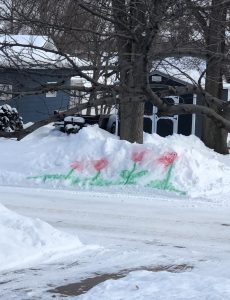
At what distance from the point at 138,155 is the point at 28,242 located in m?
7.31

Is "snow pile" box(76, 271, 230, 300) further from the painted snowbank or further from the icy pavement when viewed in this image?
the painted snowbank

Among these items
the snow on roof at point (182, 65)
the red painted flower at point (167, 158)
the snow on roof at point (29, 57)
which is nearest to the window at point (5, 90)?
the snow on roof at point (29, 57)

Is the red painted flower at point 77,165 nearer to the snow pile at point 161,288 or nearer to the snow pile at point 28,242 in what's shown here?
the snow pile at point 28,242

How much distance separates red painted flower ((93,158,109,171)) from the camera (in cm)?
1505

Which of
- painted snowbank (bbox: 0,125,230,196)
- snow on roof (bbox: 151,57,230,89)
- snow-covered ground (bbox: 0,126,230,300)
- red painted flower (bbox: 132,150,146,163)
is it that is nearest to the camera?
snow-covered ground (bbox: 0,126,230,300)

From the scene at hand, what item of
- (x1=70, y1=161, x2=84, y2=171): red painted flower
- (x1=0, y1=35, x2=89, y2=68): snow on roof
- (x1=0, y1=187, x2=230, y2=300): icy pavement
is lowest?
(x1=0, y1=187, x2=230, y2=300): icy pavement

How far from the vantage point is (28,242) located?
26.2 ft

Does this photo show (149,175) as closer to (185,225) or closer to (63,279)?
(185,225)

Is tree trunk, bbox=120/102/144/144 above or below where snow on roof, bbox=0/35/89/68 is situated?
below

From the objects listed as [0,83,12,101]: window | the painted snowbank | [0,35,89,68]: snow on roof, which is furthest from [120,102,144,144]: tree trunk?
[0,35,89,68]: snow on roof

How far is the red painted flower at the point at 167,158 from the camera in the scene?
14796 millimetres

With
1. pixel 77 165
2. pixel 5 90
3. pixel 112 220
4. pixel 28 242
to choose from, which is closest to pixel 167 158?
pixel 77 165

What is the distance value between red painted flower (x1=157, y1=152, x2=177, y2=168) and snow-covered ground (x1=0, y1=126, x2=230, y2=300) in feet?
0.07

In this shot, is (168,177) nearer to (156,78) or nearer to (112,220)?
(112,220)
